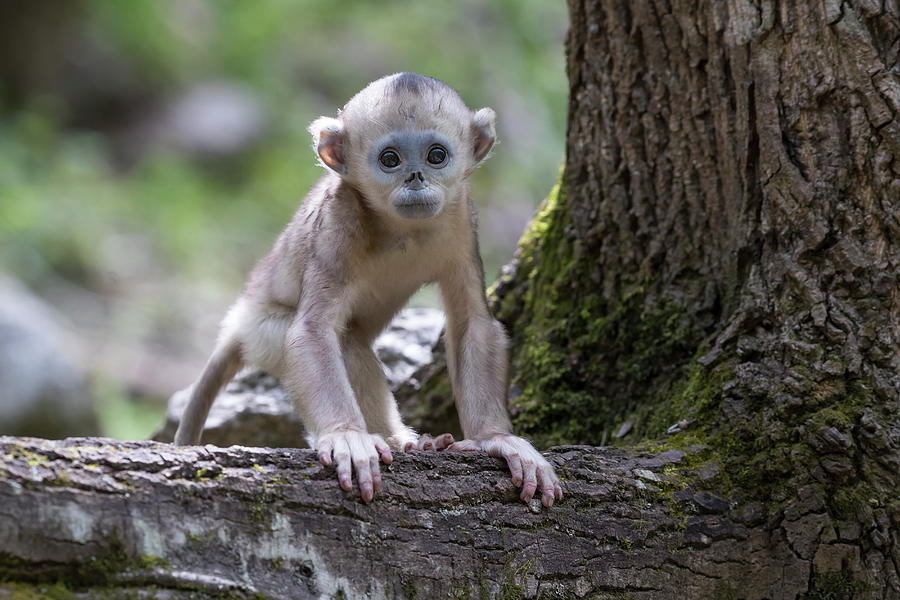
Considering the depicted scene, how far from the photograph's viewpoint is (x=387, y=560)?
108 inches

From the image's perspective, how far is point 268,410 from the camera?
225 inches

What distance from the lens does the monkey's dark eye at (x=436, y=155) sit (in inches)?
153

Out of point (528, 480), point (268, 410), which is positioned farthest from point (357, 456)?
point (268, 410)

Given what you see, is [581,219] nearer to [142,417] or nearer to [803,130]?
[803,130]

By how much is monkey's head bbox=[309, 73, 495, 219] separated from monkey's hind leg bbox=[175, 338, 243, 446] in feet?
3.47

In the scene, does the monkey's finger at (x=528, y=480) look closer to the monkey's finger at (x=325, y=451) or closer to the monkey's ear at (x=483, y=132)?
the monkey's finger at (x=325, y=451)

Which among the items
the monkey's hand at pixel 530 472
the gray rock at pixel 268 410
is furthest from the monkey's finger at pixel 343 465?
the gray rock at pixel 268 410

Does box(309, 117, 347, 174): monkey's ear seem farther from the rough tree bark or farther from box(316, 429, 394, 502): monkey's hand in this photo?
Result: box(316, 429, 394, 502): monkey's hand

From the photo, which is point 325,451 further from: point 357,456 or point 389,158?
point 389,158

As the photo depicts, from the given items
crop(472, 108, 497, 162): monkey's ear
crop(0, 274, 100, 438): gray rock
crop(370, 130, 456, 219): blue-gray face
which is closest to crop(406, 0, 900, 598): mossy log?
crop(472, 108, 497, 162): monkey's ear

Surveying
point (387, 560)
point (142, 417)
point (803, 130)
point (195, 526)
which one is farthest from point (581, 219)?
point (142, 417)

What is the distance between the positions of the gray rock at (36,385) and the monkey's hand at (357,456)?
5.23m

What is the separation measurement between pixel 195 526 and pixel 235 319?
2145 mm

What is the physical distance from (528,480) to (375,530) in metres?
0.56
